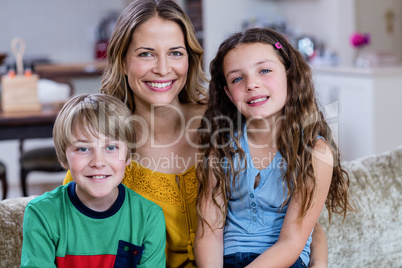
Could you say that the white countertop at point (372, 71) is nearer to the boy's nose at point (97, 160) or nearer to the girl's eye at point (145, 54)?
the girl's eye at point (145, 54)

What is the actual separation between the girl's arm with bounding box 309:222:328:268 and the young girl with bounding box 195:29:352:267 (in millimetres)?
26

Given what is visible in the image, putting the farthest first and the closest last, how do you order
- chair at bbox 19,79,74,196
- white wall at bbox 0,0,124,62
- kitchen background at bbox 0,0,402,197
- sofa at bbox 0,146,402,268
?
white wall at bbox 0,0,124,62 → kitchen background at bbox 0,0,402,197 → chair at bbox 19,79,74,196 → sofa at bbox 0,146,402,268

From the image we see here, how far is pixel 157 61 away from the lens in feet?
5.57

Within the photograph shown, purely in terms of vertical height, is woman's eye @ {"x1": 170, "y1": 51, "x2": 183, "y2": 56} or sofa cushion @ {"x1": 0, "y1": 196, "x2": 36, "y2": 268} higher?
woman's eye @ {"x1": 170, "y1": 51, "x2": 183, "y2": 56}

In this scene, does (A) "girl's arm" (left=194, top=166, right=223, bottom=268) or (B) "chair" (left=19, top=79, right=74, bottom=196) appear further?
(B) "chair" (left=19, top=79, right=74, bottom=196)

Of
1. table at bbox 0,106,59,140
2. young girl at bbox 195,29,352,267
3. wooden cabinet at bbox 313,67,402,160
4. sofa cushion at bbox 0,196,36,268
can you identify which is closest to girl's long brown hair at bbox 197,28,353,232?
young girl at bbox 195,29,352,267

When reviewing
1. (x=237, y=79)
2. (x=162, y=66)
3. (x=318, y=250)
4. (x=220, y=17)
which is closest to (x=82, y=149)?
(x=162, y=66)

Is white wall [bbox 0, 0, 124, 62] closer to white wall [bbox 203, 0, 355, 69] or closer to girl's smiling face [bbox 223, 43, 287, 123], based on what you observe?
white wall [bbox 203, 0, 355, 69]

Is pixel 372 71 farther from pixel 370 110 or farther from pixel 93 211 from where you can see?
pixel 93 211

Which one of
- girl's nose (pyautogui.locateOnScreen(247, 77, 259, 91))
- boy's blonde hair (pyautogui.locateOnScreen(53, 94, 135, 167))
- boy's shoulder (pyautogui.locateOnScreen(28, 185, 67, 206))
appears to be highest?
girl's nose (pyautogui.locateOnScreen(247, 77, 259, 91))

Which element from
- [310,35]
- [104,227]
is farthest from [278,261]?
[310,35]

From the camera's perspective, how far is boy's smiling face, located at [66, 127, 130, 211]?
1.43 meters

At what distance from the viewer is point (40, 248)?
1402 millimetres

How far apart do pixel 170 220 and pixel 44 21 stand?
604 cm
